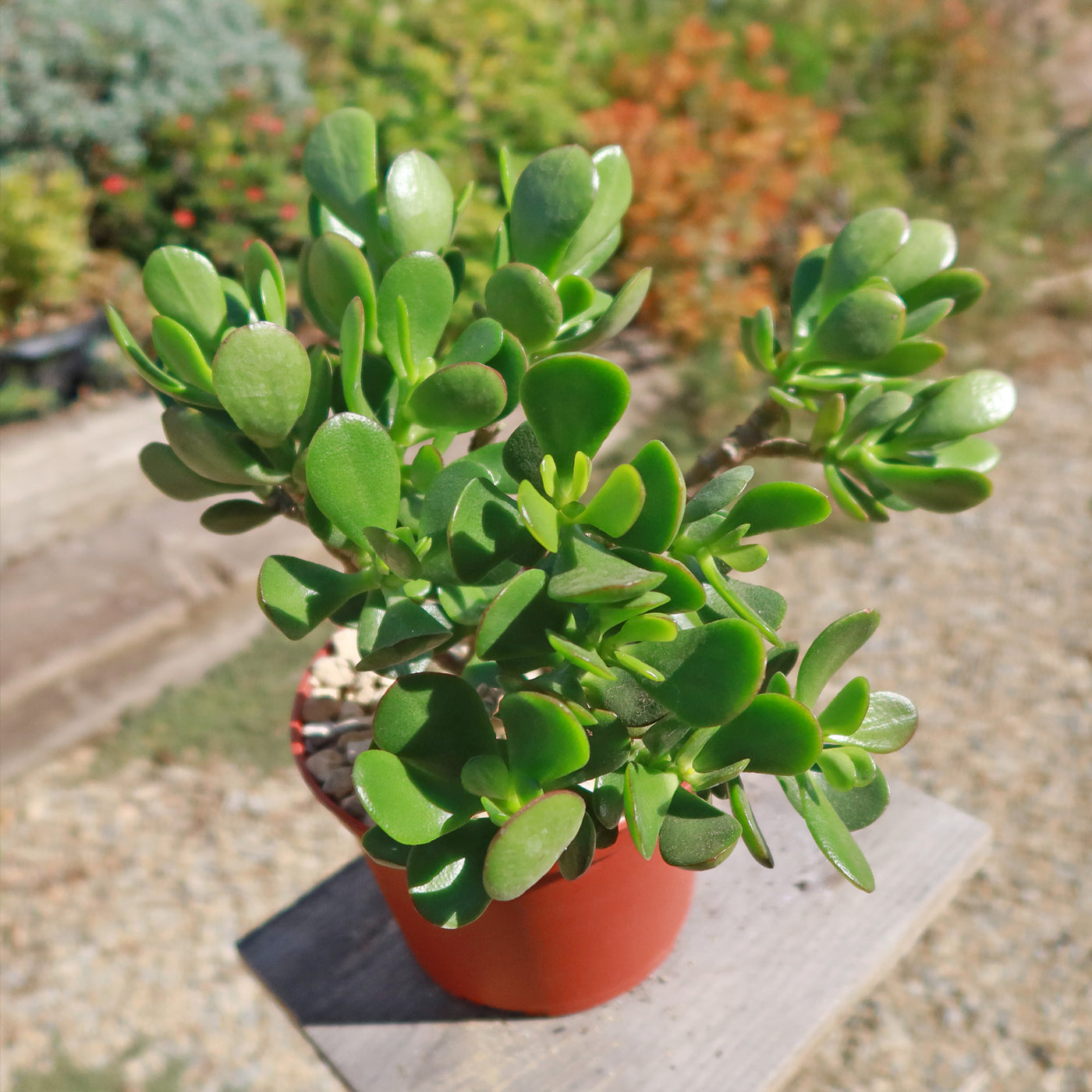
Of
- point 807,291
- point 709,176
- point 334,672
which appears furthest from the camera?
point 709,176

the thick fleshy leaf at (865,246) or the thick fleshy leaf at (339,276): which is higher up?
the thick fleshy leaf at (865,246)

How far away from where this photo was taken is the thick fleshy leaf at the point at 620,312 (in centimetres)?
75

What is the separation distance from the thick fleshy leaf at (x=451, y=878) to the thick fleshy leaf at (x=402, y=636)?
14 centimetres

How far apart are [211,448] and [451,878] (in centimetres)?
36

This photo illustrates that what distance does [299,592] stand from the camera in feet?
2.23

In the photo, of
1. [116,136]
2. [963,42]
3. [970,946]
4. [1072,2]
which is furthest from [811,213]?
[1072,2]

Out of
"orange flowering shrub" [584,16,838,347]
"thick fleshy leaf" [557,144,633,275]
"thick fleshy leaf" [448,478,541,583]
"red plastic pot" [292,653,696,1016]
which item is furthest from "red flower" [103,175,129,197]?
"thick fleshy leaf" [448,478,541,583]

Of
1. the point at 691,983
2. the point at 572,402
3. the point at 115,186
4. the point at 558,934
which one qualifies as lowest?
the point at 115,186

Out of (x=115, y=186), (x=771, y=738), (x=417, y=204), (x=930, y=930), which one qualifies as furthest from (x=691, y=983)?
(x=115, y=186)

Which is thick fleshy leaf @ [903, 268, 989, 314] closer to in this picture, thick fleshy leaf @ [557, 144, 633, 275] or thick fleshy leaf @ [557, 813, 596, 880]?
thick fleshy leaf @ [557, 144, 633, 275]

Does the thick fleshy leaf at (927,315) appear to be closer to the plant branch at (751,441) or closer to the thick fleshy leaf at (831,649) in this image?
the plant branch at (751,441)

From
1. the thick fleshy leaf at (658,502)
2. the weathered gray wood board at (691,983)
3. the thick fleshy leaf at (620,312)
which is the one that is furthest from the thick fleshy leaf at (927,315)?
the weathered gray wood board at (691,983)

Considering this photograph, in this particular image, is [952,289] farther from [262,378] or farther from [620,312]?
[262,378]

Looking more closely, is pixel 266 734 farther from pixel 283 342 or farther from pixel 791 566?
pixel 283 342
